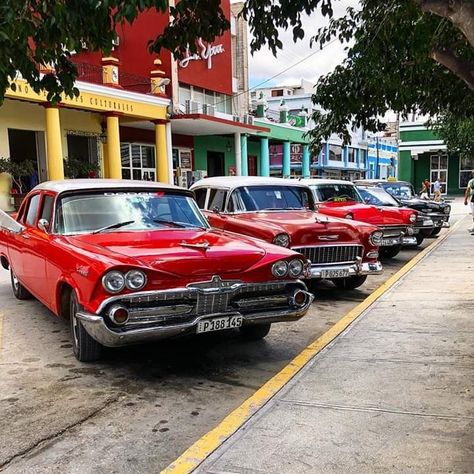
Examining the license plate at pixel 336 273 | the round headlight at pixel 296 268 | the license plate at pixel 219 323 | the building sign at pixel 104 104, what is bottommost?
the license plate at pixel 336 273

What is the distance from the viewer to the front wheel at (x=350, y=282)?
8.20m

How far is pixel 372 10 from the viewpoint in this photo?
7309mm

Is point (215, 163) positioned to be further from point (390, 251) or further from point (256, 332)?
point (256, 332)

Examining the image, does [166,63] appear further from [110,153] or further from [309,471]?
[309,471]

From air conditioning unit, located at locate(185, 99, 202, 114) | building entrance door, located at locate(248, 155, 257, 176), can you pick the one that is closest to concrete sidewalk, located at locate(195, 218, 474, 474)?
air conditioning unit, located at locate(185, 99, 202, 114)

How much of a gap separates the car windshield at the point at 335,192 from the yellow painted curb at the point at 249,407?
16.7ft

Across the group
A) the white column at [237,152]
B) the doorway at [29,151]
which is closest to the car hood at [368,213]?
the doorway at [29,151]

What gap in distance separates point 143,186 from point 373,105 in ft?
15.2

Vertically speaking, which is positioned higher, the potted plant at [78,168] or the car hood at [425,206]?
the potted plant at [78,168]

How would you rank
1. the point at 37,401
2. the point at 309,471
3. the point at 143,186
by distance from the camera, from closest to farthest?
the point at 309,471 → the point at 37,401 → the point at 143,186

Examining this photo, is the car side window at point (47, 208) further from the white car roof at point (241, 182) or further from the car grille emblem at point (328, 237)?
the car grille emblem at point (328, 237)

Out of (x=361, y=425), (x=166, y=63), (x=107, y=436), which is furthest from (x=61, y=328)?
(x=166, y=63)

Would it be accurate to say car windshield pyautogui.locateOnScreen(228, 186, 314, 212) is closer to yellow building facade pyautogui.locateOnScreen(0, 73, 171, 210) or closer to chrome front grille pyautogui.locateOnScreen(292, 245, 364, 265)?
chrome front grille pyautogui.locateOnScreen(292, 245, 364, 265)

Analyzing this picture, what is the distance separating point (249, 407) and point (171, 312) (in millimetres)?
974
